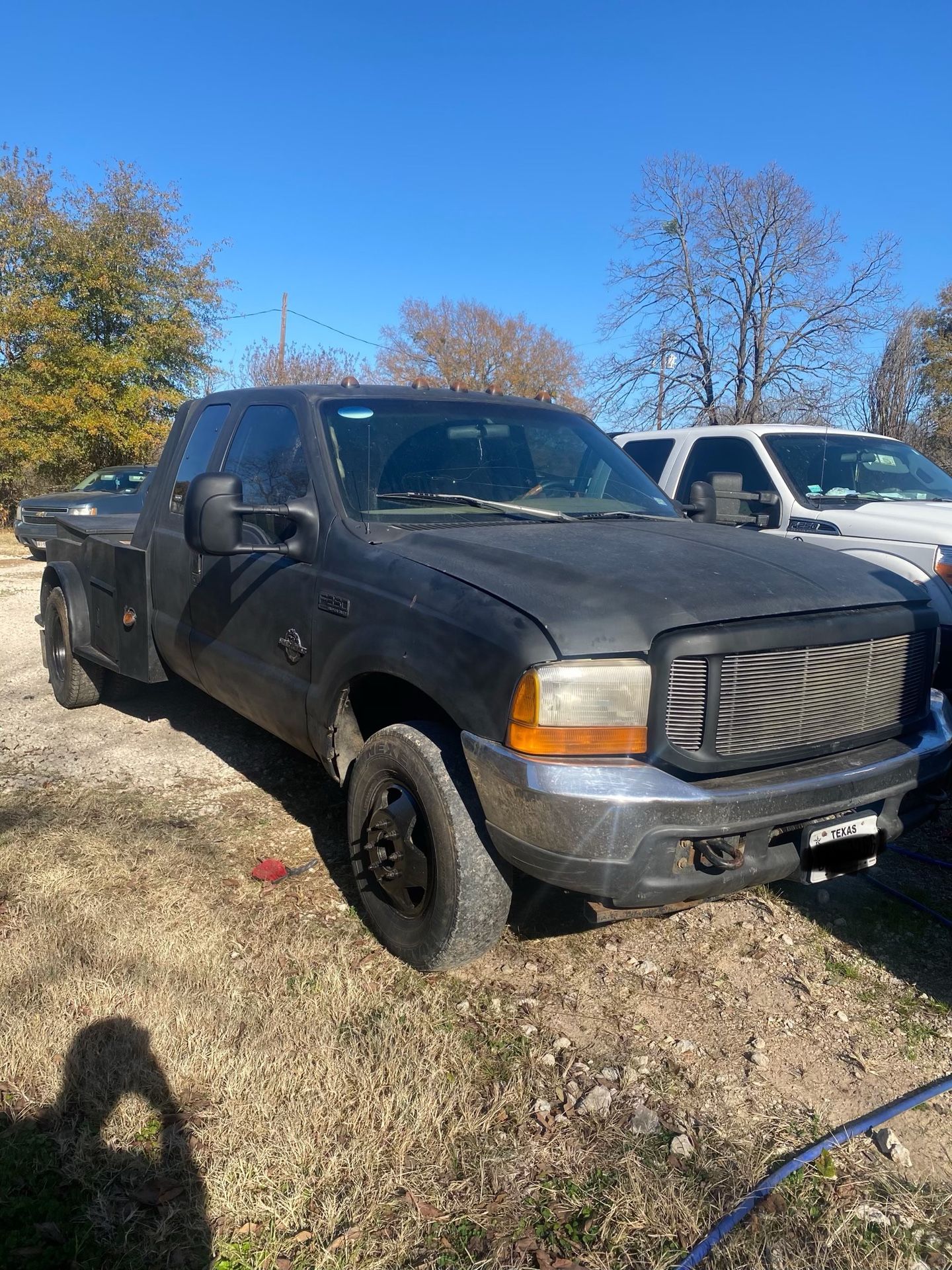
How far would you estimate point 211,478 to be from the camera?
3.44m

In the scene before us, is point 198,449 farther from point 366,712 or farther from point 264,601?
point 366,712

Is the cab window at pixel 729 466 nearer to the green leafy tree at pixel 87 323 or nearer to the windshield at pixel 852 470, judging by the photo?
the windshield at pixel 852 470

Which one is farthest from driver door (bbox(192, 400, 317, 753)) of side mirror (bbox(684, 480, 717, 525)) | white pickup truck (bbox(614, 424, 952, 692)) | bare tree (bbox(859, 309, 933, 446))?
bare tree (bbox(859, 309, 933, 446))

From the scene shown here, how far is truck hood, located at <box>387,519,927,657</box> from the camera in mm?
2648

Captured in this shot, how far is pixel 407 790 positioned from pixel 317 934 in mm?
766

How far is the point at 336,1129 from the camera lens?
2451mm

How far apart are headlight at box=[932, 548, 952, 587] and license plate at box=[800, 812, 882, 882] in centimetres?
272

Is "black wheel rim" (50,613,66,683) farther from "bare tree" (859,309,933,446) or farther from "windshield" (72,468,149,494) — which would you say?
"windshield" (72,468,149,494)

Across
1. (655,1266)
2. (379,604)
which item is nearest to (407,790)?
(379,604)

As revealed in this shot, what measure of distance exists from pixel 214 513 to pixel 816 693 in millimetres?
2150

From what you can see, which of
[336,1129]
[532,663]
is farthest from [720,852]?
[336,1129]

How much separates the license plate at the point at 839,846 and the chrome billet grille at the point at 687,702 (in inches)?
20.0

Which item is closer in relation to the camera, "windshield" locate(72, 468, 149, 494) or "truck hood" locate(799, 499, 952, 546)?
"truck hood" locate(799, 499, 952, 546)

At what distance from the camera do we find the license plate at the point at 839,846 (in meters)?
2.83
